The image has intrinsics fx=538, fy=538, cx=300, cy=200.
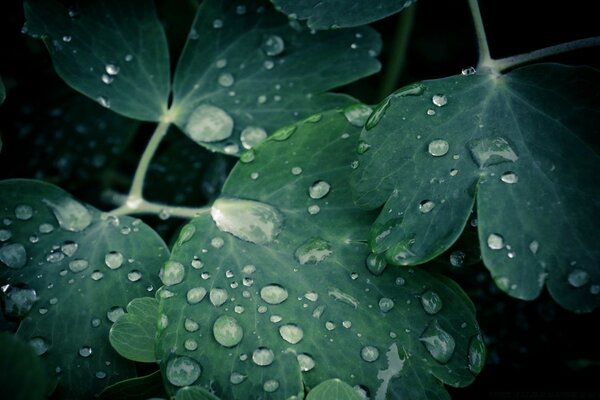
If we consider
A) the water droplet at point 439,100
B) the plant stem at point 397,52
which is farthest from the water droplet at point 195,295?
the plant stem at point 397,52

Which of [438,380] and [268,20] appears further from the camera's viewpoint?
[268,20]

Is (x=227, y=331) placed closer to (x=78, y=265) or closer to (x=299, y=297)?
(x=299, y=297)

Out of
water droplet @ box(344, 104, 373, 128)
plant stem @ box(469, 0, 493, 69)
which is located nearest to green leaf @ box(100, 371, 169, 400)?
water droplet @ box(344, 104, 373, 128)

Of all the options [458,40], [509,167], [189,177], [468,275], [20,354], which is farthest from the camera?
[458,40]

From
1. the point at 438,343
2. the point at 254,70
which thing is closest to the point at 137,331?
the point at 438,343

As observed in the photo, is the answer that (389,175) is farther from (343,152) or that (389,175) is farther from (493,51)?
(493,51)

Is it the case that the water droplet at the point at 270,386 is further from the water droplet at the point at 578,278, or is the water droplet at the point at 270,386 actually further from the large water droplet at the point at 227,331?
the water droplet at the point at 578,278

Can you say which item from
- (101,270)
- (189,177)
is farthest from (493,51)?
(101,270)
